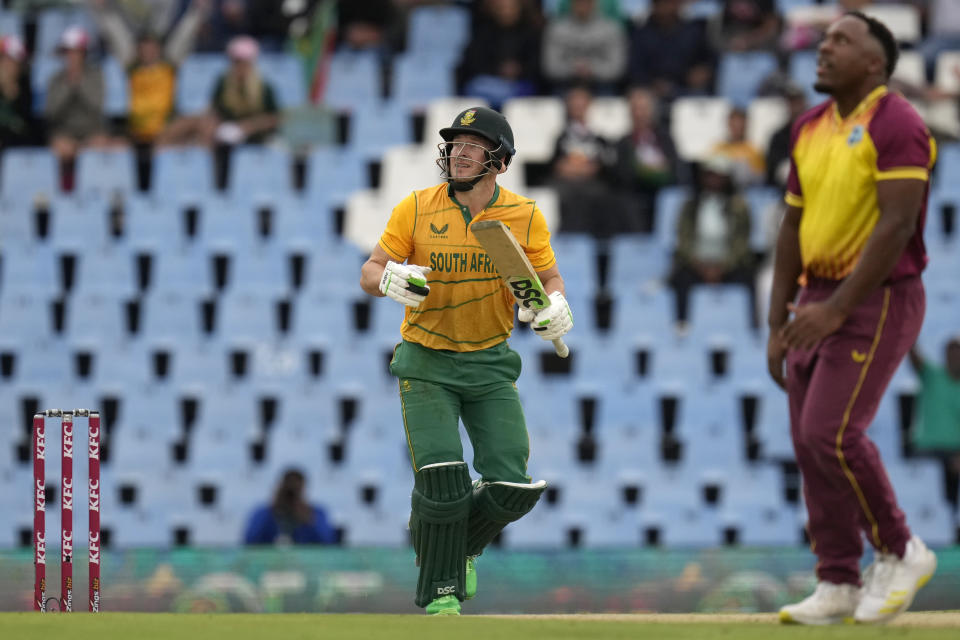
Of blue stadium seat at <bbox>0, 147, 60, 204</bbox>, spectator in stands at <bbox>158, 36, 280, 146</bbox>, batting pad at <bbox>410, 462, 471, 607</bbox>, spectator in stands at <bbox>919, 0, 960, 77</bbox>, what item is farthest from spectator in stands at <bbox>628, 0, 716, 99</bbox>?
batting pad at <bbox>410, 462, 471, 607</bbox>

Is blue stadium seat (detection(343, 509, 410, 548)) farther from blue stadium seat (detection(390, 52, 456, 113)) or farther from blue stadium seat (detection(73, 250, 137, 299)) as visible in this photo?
blue stadium seat (detection(390, 52, 456, 113))

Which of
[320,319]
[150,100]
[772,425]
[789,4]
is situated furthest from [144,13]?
[772,425]

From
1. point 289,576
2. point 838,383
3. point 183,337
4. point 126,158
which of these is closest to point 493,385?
point 838,383

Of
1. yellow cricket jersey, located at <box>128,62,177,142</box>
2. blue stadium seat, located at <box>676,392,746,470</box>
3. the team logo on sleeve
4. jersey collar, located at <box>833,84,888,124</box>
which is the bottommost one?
blue stadium seat, located at <box>676,392,746,470</box>

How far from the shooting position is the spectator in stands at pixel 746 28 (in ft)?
41.5

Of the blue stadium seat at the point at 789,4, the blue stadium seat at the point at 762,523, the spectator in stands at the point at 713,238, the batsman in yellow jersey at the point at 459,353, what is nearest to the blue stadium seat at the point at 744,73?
the blue stadium seat at the point at 789,4

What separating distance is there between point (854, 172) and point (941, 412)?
5.60m

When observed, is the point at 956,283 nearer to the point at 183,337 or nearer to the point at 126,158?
the point at 183,337

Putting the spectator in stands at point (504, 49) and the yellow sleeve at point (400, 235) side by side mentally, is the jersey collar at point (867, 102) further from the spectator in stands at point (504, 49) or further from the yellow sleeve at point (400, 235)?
the spectator in stands at point (504, 49)

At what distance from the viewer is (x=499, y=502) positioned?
5.79 meters

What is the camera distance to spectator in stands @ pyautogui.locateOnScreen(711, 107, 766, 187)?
11.5 metres

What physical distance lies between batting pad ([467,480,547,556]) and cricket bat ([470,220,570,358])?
61cm

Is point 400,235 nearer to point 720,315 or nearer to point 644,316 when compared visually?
point 644,316

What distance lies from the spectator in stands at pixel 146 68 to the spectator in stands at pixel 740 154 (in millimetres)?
4915
